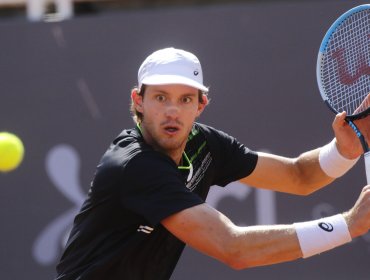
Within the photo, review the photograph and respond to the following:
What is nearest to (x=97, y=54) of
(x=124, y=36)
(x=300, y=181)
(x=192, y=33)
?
(x=124, y=36)

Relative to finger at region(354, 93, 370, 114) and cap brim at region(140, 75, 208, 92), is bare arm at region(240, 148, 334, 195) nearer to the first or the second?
finger at region(354, 93, 370, 114)

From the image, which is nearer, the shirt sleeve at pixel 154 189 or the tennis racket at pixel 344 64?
the shirt sleeve at pixel 154 189

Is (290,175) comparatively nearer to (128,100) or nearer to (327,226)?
(327,226)

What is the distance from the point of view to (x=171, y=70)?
11.7ft

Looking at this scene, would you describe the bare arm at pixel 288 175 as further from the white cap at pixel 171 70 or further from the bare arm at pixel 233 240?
the bare arm at pixel 233 240

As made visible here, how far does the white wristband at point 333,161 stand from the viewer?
3.95 metres

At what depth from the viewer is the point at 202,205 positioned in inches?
132

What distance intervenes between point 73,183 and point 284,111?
58.5 inches

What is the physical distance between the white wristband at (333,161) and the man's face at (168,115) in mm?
712

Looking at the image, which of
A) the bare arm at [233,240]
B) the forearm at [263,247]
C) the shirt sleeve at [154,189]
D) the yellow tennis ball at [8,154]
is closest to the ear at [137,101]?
the shirt sleeve at [154,189]

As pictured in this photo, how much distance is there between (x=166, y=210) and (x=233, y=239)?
27 cm

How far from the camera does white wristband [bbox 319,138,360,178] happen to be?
3.95 meters

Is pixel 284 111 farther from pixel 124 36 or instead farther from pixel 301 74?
pixel 124 36

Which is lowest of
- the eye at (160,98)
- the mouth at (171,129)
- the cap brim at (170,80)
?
the mouth at (171,129)
